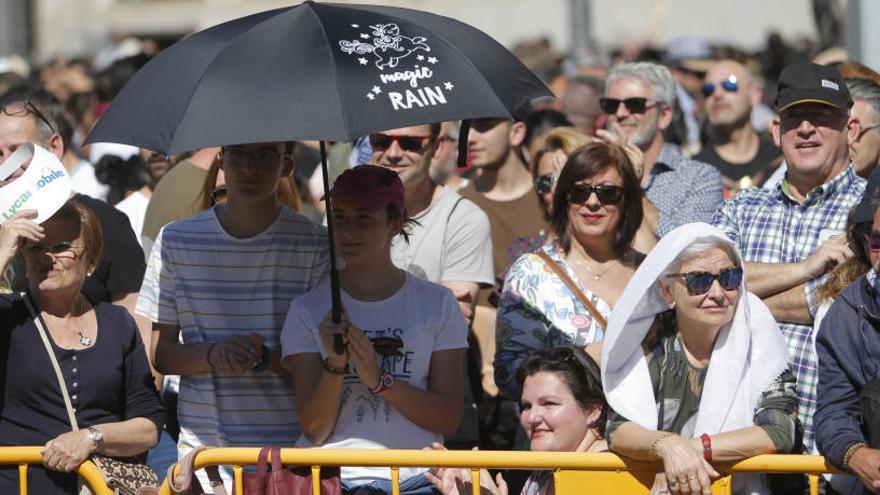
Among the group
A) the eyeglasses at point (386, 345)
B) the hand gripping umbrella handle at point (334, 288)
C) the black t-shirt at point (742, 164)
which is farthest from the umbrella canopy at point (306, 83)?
the black t-shirt at point (742, 164)

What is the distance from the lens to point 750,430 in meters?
4.48

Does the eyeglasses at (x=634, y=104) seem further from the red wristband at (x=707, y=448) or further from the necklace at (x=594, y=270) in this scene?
the red wristband at (x=707, y=448)

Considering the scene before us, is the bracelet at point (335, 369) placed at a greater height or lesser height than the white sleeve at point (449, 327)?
lesser

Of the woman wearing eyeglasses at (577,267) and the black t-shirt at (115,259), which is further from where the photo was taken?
the black t-shirt at (115,259)

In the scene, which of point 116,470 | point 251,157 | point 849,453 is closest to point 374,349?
point 251,157

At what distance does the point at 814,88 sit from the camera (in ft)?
18.1

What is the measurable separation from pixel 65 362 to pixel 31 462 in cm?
38

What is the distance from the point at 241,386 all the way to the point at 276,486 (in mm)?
679

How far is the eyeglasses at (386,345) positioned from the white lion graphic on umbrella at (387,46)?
0.99 metres

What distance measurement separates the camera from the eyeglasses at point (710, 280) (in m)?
4.66

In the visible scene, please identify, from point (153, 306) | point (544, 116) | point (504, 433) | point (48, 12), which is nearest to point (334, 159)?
point (544, 116)

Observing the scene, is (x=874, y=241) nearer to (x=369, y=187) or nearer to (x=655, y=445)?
(x=655, y=445)

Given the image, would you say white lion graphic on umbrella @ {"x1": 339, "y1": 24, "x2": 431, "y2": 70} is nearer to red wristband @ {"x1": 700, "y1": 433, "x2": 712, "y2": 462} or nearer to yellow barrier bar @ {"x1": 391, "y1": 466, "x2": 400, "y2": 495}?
yellow barrier bar @ {"x1": 391, "y1": 466, "x2": 400, "y2": 495}

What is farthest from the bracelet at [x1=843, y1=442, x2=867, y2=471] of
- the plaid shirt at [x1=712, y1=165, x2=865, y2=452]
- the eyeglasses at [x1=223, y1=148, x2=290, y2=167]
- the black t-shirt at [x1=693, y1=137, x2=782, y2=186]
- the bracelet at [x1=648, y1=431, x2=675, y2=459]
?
the black t-shirt at [x1=693, y1=137, x2=782, y2=186]
